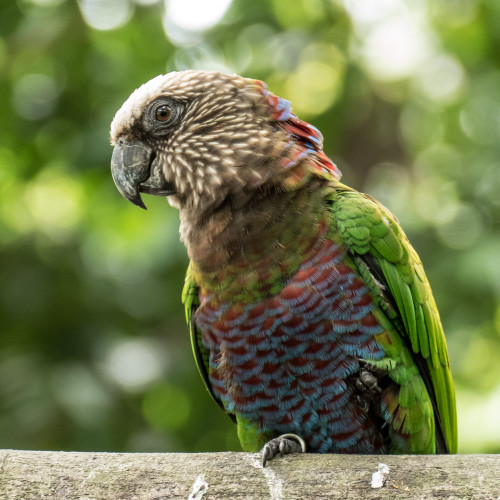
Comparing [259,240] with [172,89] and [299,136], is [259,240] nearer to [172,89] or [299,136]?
[299,136]

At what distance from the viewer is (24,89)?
17.6 feet

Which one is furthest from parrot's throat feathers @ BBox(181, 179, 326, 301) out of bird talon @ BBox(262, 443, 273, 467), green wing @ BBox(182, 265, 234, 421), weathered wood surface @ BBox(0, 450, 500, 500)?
weathered wood surface @ BBox(0, 450, 500, 500)

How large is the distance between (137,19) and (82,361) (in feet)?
9.93


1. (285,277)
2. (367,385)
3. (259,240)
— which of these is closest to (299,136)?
(259,240)

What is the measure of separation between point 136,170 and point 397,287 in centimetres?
144

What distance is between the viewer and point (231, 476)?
2.35m

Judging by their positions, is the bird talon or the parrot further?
the parrot

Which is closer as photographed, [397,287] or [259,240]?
[259,240]

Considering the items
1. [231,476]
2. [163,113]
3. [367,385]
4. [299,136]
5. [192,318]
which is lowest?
[231,476]

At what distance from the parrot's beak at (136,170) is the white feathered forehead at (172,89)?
11 centimetres

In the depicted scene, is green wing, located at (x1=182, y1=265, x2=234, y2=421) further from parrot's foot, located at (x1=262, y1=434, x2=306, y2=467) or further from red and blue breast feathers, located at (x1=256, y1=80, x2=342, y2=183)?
red and blue breast feathers, located at (x1=256, y1=80, x2=342, y2=183)

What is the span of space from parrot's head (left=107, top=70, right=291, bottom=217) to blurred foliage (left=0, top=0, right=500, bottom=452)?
1522mm

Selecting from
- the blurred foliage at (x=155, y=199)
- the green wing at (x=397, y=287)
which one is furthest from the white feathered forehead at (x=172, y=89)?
the blurred foliage at (x=155, y=199)

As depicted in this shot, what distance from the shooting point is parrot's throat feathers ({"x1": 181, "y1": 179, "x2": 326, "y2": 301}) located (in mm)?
2896
